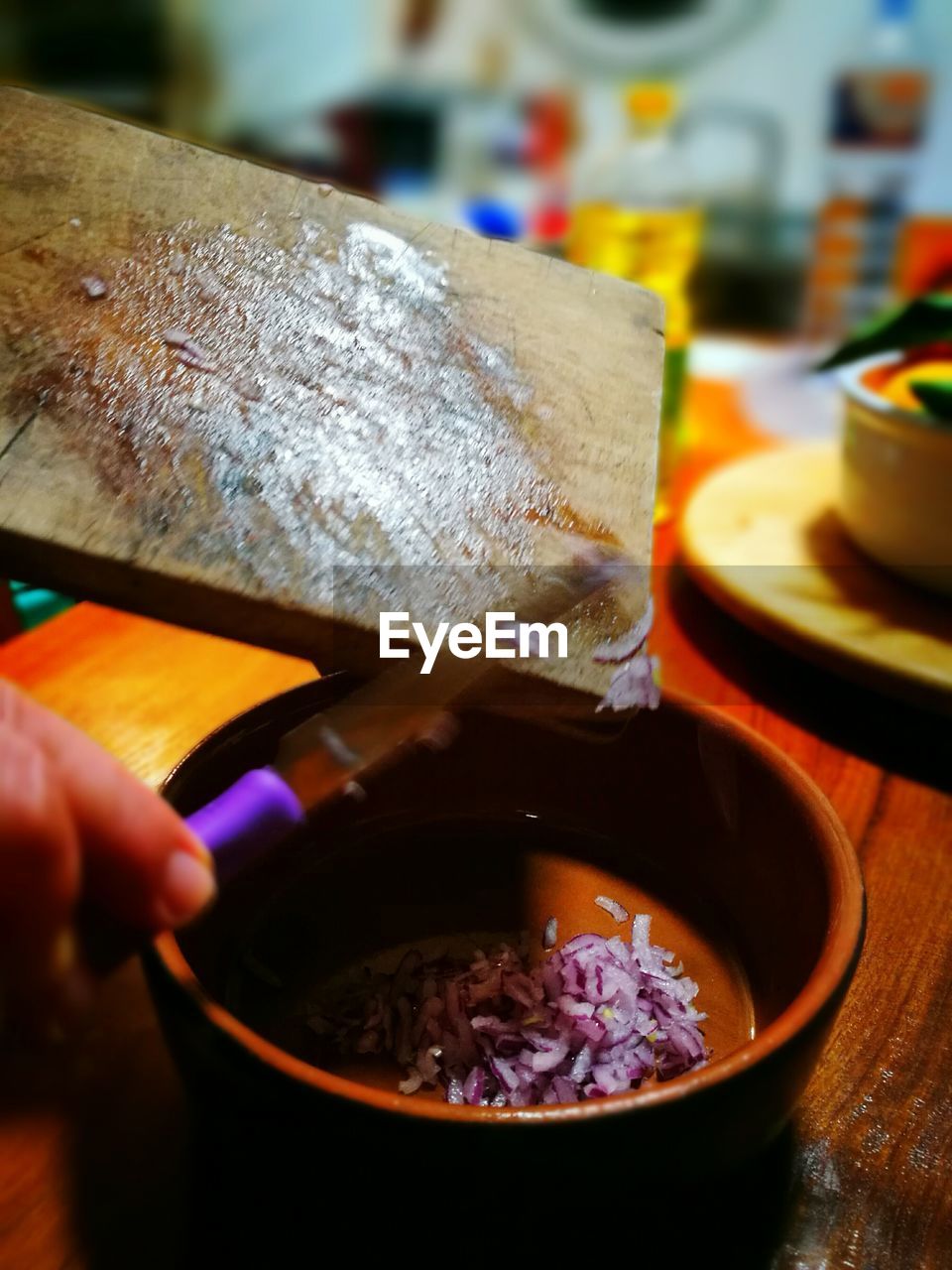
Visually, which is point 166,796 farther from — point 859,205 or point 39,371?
point 859,205

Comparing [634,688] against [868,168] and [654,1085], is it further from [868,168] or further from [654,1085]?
[868,168]

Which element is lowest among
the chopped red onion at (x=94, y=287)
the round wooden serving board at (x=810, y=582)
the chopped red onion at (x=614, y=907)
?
the chopped red onion at (x=614, y=907)

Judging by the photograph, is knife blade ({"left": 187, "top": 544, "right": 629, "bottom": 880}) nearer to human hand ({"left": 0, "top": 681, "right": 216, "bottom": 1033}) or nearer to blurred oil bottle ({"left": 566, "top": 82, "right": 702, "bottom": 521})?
human hand ({"left": 0, "top": 681, "right": 216, "bottom": 1033})

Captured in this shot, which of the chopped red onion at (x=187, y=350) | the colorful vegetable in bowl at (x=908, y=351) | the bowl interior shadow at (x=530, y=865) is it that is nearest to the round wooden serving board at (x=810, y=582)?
the colorful vegetable in bowl at (x=908, y=351)

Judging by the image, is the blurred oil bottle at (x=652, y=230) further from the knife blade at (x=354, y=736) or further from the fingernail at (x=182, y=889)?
the fingernail at (x=182, y=889)

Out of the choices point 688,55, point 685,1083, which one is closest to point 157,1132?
point 685,1083

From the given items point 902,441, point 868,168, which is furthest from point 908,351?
point 868,168
